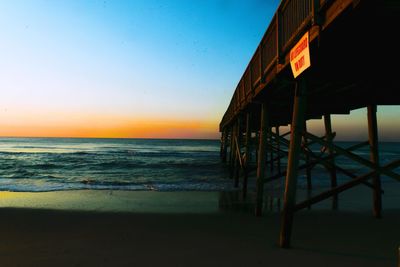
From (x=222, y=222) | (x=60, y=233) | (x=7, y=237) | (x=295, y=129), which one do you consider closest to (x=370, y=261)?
(x=295, y=129)

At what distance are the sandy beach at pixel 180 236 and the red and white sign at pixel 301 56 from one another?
9.19 feet

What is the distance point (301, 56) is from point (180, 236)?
165 inches

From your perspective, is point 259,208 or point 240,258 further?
point 259,208

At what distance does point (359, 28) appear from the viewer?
10.3 ft

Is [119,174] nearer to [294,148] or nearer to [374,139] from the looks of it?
[374,139]

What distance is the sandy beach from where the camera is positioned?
16.6ft

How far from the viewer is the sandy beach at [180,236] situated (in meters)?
5.05

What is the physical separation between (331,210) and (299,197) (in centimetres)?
282

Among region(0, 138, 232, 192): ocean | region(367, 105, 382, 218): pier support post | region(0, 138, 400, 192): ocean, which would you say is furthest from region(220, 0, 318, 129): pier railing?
region(0, 138, 232, 192): ocean

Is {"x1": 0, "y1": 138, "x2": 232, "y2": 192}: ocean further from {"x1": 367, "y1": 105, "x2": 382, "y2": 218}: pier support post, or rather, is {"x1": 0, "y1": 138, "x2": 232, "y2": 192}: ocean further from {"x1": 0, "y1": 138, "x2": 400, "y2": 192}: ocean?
{"x1": 367, "y1": 105, "x2": 382, "y2": 218}: pier support post

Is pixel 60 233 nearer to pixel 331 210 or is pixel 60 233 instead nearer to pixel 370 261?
pixel 370 261

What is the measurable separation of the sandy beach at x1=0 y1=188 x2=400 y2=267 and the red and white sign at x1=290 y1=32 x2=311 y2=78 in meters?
2.80

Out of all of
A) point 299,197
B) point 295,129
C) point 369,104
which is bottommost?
point 299,197

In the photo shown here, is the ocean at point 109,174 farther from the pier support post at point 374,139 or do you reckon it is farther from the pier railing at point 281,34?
the pier railing at point 281,34
